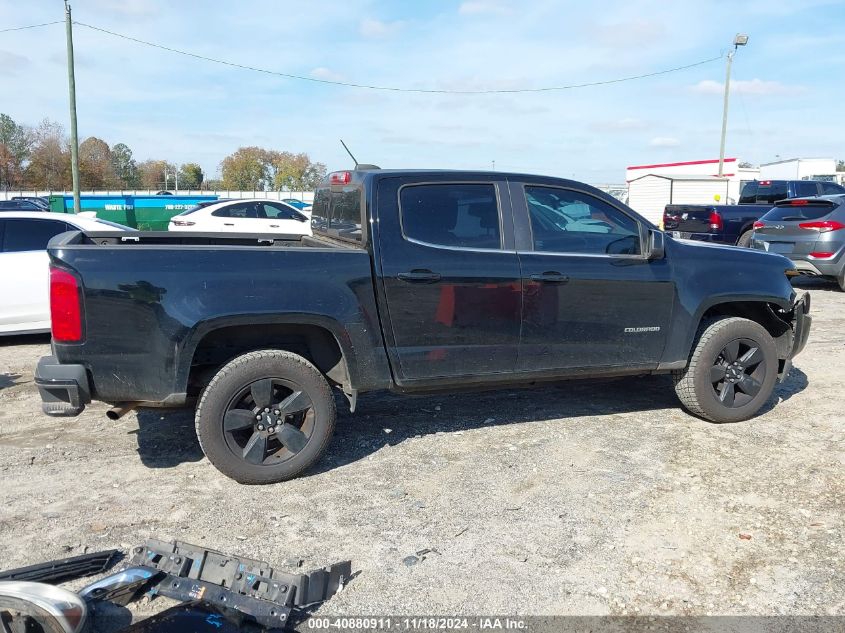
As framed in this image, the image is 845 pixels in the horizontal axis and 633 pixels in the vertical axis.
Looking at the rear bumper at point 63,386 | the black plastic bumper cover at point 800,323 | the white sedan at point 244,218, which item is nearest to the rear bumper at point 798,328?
the black plastic bumper cover at point 800,323

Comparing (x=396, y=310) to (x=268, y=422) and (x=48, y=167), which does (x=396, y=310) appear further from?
(x=48, y=167)

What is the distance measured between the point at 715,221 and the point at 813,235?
3.76 meters

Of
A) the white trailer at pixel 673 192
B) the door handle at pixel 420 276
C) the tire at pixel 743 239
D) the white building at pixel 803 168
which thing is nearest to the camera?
the door handle at pixel 420 276

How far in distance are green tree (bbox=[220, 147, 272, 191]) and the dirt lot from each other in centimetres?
8664

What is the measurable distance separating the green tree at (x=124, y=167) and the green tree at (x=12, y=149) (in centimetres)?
955

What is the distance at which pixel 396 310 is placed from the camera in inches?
175

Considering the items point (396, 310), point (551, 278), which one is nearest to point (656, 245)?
point (551, 278)

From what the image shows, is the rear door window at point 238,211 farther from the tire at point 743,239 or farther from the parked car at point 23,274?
the tire at point 743,239

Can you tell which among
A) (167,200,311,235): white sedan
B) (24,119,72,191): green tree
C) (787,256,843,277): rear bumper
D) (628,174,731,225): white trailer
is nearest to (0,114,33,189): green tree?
(24,119,72,191): green tree

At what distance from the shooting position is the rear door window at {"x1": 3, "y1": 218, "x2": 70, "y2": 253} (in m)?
7.95

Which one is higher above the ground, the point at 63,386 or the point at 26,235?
the point at 26,235

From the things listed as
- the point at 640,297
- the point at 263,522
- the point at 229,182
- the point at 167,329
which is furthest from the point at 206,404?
the point at 229,182

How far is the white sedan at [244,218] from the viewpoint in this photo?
1602 cm

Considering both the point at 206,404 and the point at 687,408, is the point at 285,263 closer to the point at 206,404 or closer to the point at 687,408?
the point at 206,404
